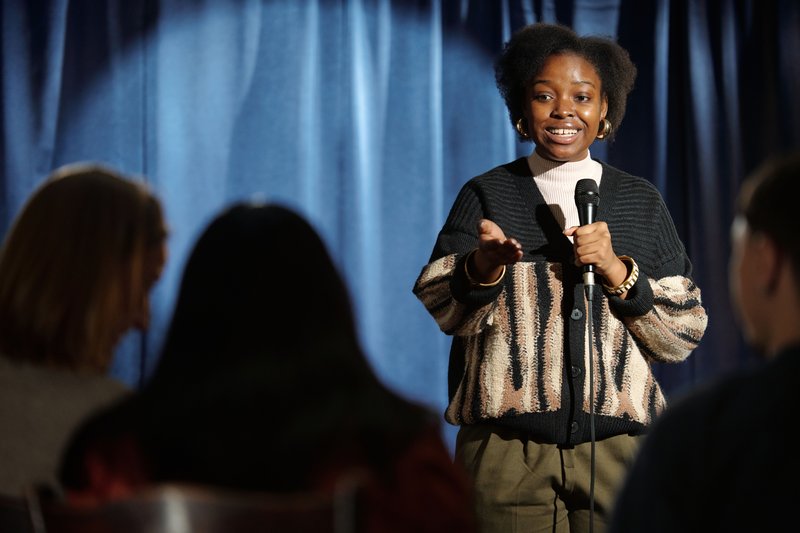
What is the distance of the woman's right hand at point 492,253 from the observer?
2131mm

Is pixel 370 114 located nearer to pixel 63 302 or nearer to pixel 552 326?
pixel 552 326

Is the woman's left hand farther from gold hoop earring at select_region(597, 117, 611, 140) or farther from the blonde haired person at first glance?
the blonde haired person

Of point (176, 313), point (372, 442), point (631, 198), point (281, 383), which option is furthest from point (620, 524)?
point (631, 198)

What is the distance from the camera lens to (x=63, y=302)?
1.53 m

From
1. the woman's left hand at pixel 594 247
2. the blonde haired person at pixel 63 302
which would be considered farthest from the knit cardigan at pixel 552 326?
the blonde haired person at pixel 63 302

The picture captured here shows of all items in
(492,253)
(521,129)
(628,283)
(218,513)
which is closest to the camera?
(218,513)

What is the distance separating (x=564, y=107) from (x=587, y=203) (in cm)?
31

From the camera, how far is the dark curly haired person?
227 centimetres

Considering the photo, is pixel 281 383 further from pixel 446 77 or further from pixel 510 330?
pixel 446 77

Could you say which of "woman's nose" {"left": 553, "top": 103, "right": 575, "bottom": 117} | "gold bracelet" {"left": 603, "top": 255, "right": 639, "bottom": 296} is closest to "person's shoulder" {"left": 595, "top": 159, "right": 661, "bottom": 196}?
"woman's nose" {"left": 553, "top": 103, "right": 575, "bottom": 117}

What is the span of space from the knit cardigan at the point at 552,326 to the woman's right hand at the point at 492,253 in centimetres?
3

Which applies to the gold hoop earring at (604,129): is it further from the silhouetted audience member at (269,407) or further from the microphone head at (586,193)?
the silhouetted audience member at (269,407)

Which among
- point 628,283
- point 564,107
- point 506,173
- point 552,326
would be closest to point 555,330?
→ point 552,326

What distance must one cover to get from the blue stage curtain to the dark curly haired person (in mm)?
1205
